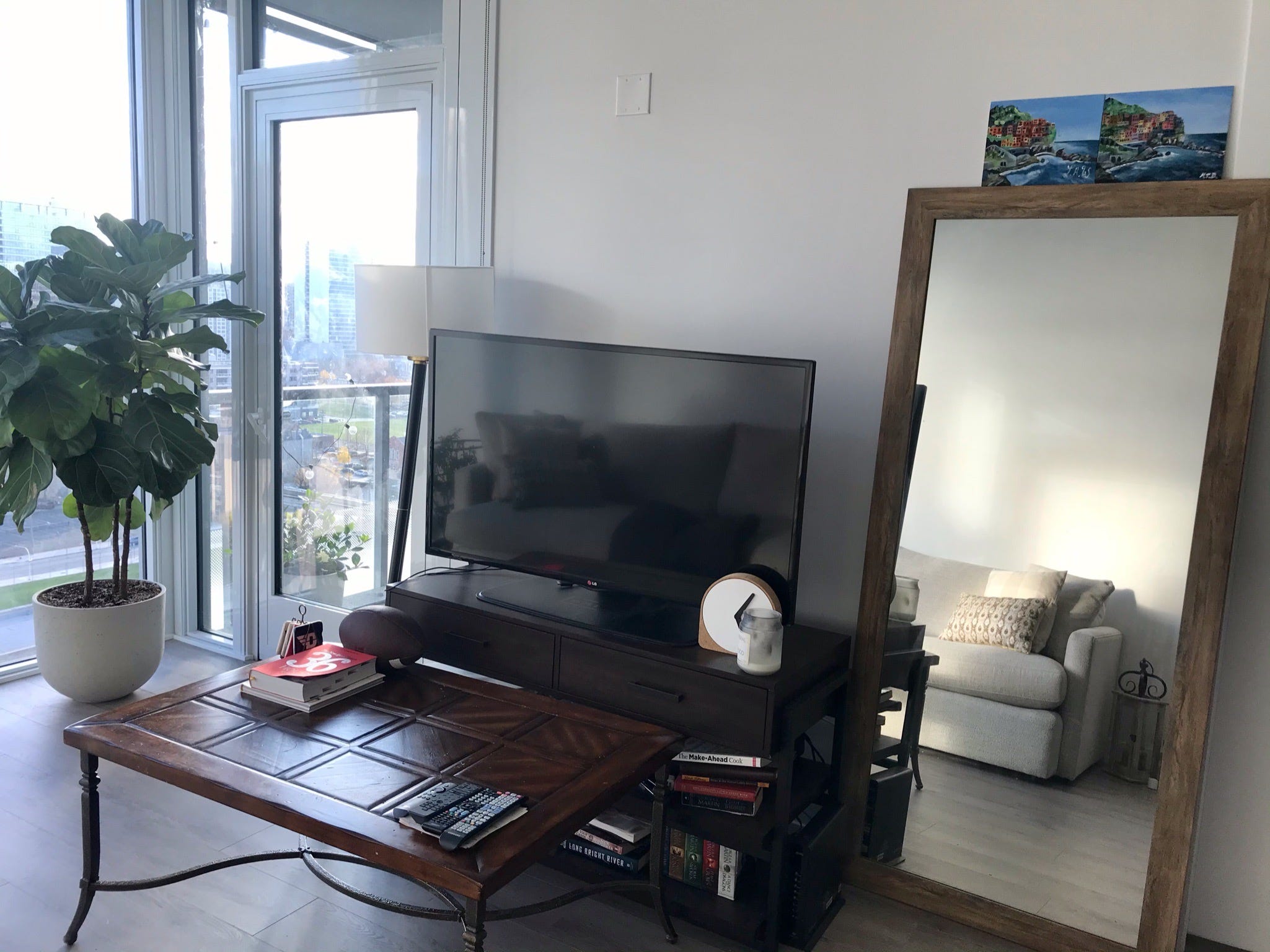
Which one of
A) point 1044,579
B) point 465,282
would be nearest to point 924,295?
point 1044,579

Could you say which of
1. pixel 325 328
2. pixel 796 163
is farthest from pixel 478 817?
pixel 325 328

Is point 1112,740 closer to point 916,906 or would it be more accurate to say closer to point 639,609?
point 916,906

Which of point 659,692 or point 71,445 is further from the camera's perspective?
point 71,445

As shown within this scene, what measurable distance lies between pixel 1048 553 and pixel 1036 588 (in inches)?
3.2

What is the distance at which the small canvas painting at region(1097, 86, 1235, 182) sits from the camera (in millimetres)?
1994

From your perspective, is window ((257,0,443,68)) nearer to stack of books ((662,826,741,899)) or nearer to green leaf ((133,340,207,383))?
green leaf ((133,340,207,383))

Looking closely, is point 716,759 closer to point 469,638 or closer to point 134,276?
point 469,638

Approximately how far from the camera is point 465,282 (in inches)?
109

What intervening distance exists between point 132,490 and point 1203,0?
305cm

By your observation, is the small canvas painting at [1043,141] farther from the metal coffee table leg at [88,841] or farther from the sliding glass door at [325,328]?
the metal coffee table leg at [88,841]

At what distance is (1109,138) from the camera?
208 cm

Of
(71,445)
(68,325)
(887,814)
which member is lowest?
(887,814)

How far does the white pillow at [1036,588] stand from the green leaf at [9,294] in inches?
111

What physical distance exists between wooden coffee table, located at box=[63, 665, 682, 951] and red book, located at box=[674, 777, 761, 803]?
0.10m
